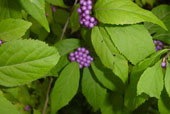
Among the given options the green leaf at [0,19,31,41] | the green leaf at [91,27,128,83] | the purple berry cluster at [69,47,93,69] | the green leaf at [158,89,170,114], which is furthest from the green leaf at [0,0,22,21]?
the green leaf at [158,89,170,114]

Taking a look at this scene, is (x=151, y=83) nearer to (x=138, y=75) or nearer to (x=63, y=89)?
(x=138, y=75)

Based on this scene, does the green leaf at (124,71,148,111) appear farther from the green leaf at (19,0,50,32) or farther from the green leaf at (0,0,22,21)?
the green leaf at (0,0,22,21)

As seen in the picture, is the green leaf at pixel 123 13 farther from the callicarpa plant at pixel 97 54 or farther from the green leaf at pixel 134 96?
the green leaf at pixel 134 96

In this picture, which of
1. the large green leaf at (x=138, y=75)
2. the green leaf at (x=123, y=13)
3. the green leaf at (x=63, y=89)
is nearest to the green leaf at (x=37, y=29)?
the green leaf at (x=63, y=89)

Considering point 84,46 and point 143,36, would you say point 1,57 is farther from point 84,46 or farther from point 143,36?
point 84,46

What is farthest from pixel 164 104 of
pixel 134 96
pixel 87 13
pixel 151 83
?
pixel 87 13

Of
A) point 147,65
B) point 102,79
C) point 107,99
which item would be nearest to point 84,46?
point 102,79
